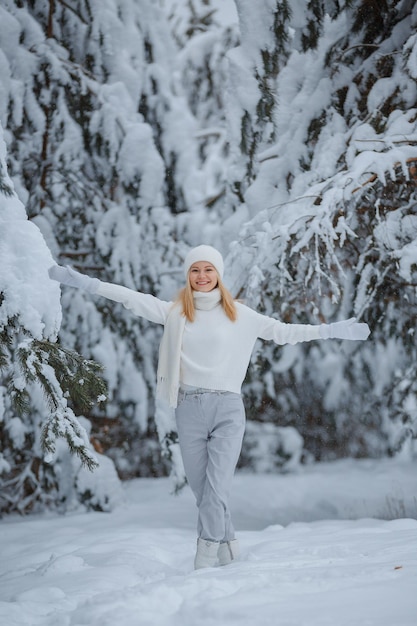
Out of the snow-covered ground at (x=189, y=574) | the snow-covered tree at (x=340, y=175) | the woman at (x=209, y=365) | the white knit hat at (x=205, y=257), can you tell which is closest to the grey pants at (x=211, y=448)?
the woman at (x=209, y=365)

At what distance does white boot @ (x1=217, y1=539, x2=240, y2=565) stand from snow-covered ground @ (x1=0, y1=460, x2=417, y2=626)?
0.05m

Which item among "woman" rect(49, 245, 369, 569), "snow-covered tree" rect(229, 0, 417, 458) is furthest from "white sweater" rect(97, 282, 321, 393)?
"snow-covered tree" rect(229, 0, 417, 458)

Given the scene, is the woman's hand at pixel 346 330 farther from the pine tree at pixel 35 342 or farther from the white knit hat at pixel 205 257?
the pine tree at pixel 35 342

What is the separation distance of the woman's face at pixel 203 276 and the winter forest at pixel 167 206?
0.62 m

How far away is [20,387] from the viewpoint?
89.8 inches

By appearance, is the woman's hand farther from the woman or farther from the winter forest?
the winter forest

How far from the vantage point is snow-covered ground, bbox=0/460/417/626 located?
1954 mm

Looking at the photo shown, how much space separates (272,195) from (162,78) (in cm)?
192

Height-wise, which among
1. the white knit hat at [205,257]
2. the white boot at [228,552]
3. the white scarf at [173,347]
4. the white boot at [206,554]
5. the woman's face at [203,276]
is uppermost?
the white knit hat at [205,257]

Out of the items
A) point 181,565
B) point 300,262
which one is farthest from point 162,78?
point 181,565

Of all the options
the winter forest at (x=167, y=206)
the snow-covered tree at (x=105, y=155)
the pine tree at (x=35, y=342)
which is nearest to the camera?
the pine tree at (x=35, y=342)

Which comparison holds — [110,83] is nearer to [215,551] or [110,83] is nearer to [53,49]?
[53,49]

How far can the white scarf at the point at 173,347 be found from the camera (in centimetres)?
→ 298

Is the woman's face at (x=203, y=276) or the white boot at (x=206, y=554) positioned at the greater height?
the woman's face at (x=203, y=276)
